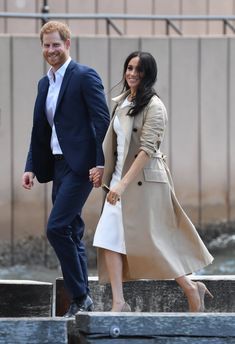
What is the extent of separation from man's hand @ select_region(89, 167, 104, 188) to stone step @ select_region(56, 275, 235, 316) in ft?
2.82

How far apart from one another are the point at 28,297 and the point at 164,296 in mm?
829

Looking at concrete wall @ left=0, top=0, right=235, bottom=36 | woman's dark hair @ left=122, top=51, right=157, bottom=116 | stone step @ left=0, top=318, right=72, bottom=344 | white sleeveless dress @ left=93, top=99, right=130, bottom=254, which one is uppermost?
concrete wall @ left=0, top=0, right=235, bottom=36

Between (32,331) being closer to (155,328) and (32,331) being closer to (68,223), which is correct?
(155,328)

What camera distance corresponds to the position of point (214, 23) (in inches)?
712

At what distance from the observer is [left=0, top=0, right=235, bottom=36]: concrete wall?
17.0 meters

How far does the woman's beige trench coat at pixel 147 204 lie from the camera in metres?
7.65

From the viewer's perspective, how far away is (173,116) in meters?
14.6

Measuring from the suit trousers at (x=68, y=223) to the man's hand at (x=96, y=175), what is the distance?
0.44 feet

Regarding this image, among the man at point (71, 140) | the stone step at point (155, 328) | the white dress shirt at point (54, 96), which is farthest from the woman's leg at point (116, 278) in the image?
the stone step at point (155, 328)

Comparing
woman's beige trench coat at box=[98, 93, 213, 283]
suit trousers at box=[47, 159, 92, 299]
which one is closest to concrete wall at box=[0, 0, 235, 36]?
suit trousers at box=[47, 159, 92, 299]

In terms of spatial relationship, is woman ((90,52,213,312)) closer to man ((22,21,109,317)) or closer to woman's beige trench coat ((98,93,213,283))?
woman's beige trench coat ((98,93,213,283))

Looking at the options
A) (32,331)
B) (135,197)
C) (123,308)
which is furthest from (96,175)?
(32,331)

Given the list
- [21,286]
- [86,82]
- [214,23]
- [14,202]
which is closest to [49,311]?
[21,286]

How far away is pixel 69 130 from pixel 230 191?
23.4ft
